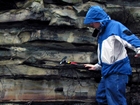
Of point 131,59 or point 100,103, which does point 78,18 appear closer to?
point 131,59

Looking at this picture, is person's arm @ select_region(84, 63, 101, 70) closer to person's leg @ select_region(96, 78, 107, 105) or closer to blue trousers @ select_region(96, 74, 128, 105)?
person's leg @ select_region(96, 78, 107, 105)

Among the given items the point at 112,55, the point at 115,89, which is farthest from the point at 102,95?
the point at 112,55

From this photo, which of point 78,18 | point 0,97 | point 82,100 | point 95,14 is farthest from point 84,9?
point 0,97

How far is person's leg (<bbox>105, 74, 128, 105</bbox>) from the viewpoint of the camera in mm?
4855

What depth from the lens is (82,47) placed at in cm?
604

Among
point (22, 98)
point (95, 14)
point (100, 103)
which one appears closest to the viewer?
point (95, 14)

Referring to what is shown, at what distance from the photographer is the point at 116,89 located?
15.9 feet

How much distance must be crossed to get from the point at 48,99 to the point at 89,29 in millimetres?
1488

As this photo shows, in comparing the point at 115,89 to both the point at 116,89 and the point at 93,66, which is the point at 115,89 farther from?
the point at 93,66

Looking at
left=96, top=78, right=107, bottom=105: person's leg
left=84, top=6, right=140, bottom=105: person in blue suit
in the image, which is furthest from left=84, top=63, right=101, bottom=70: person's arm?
left=84, top=6, right=140, bottom=105: person in blue suit

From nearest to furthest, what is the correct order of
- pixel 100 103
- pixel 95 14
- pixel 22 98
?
pixel 95 14 < pixel 100 103 < pixel 22 98

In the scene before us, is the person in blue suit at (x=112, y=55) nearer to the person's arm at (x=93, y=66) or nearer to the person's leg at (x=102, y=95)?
the person's leg at (x=102, y=95)

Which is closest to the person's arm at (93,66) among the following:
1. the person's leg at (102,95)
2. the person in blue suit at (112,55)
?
the person's leg at (102,95)

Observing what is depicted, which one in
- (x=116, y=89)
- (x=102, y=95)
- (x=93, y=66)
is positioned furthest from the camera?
(x=93, y=66)
